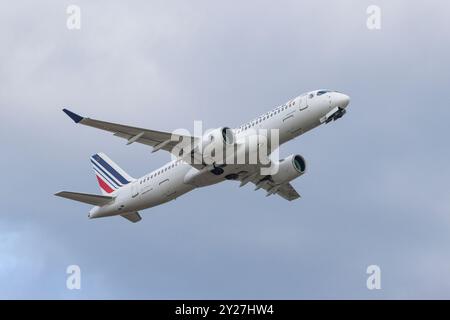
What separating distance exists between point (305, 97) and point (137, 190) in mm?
15672

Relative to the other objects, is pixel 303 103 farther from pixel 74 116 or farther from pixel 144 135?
pixel 74 116

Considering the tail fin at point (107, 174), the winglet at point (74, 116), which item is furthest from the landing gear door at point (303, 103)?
the tail fin at point (107, 174)

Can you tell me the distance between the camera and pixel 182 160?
72.5 m

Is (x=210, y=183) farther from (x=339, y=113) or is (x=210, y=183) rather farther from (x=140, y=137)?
(x=339, y=113)

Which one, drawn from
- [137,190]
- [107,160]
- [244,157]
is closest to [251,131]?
[244,157]

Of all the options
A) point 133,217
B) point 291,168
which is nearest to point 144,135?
point 133,217

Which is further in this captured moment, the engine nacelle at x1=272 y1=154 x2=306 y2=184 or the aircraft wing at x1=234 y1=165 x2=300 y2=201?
the engine nacelle at x1=272 y1=154 x2=306 y2=184

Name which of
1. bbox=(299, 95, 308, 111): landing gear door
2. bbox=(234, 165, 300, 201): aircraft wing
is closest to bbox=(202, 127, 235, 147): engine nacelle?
bbox=(234, 165, 300, 201): aircraft wing

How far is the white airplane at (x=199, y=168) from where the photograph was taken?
68.9 m

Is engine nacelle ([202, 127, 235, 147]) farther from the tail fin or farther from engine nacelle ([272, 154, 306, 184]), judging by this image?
the tail fin

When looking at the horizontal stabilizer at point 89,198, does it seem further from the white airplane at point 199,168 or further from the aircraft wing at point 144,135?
the aircraft wing at point 144,135

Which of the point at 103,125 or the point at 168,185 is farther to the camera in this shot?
the point at 168,185

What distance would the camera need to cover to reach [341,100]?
225 feet

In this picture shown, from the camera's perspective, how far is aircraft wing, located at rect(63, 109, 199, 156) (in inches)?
2704
